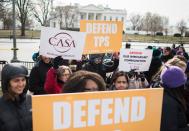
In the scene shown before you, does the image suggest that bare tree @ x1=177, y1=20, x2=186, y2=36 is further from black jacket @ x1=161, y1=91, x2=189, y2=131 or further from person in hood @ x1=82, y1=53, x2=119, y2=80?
black jacket @ x1=161, y1=91, x2=189, y2=131

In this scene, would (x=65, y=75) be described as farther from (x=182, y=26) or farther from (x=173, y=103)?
(x=182, y=26)

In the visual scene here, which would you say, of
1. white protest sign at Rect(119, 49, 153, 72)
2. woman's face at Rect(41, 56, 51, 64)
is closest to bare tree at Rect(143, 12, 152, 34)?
white protest sign at Rect(119, 49, 153, 72)

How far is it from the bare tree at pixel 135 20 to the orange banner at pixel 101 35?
118188 mm

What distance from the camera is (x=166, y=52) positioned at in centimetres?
1241

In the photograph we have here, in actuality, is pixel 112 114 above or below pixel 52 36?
below

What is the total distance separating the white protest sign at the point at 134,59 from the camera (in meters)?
6.88

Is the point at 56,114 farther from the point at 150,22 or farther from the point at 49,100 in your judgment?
the point at 150,22

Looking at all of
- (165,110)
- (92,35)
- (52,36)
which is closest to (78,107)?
(165,110)

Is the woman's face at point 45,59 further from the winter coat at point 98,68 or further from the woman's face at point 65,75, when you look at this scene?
the winter coat at point 98,68

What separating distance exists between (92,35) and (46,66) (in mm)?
1234

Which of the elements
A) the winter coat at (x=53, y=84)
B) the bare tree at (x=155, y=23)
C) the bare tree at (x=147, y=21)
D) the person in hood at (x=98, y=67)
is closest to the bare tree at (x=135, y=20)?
the bare tree at (x=147, y=21)

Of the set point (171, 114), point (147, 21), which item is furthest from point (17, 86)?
point (147, 21)

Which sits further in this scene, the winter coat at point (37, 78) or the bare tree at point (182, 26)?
the bare tree at point (182, 26)

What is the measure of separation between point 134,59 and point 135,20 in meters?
122
